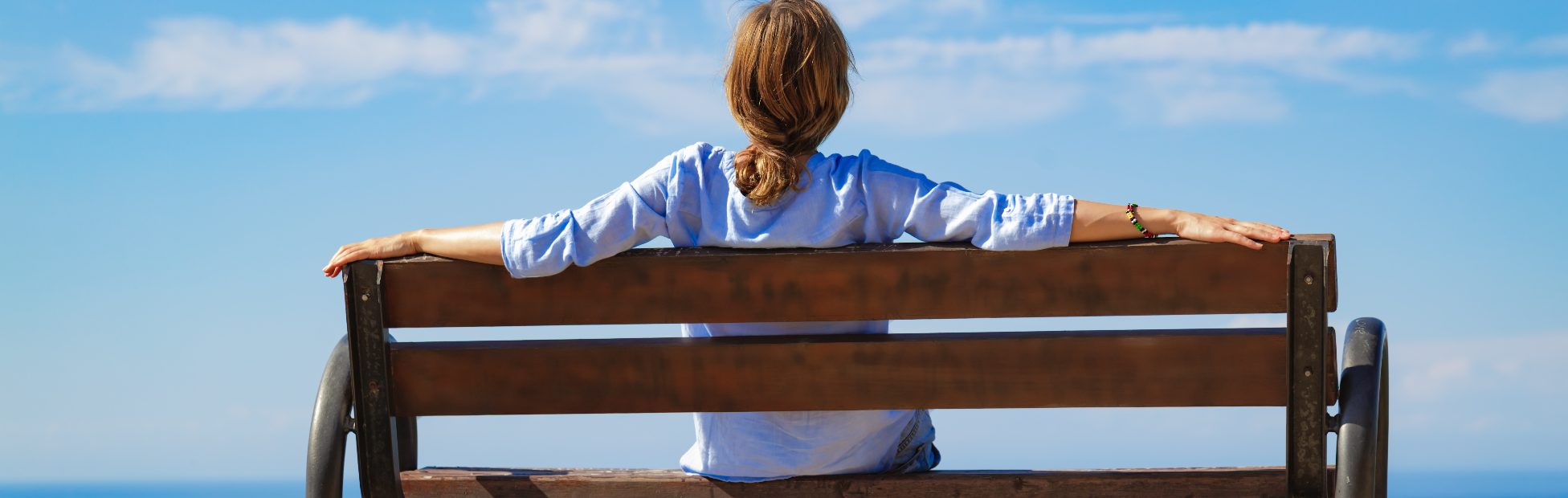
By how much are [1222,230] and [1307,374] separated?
31cm

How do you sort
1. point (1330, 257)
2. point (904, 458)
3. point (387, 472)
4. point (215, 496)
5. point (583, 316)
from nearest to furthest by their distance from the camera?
point (1330, 257) < point (583, 316) < point (387, 472) < point (904, 458) < point (215, 496)

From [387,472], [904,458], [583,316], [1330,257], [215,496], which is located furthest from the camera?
[215,496]

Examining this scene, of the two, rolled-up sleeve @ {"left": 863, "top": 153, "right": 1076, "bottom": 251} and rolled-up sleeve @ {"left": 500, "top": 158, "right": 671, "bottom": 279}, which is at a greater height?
rolled-up sleeve @ {"left": 863, "top": 153, "right": 1076, "bottom": 251}

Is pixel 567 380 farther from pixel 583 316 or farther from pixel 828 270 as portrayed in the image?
pixel 828 270

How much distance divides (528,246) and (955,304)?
0.77 m

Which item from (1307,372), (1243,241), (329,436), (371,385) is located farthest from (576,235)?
(1307,372)

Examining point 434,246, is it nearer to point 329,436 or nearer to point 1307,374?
point 329,436

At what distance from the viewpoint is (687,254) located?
2.45m

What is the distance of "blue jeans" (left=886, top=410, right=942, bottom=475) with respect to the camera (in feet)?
9.43

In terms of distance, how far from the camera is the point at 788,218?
8.38ft

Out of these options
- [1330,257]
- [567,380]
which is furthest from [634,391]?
[1330,257]

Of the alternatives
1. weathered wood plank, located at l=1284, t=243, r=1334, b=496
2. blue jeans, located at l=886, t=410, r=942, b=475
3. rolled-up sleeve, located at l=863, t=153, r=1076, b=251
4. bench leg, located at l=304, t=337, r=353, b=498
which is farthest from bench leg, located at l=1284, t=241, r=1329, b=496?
bench leg, located at l=304, t=337, r=353, b=498

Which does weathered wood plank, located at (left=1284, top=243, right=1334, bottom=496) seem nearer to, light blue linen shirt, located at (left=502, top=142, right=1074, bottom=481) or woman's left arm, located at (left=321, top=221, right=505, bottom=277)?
light blue linen shirt, located at (left=502, top=142, right=1074, bottom=481)

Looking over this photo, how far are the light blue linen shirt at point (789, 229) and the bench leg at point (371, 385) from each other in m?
0.30
